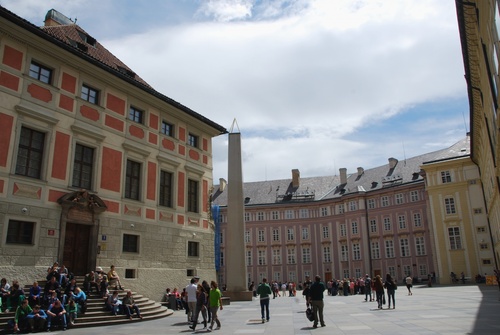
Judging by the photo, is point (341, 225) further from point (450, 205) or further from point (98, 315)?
point (98, 315)

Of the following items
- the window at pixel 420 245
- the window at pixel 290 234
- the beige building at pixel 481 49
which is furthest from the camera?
the window at pixel 290 234

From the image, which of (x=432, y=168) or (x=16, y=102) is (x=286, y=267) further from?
(x=16, y=102)

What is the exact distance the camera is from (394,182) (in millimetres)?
61781

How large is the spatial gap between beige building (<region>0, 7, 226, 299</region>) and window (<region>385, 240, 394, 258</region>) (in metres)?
39.5

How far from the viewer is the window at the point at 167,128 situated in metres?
25.6

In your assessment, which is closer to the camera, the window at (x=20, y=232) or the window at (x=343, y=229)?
the window at (x=20, y=232)

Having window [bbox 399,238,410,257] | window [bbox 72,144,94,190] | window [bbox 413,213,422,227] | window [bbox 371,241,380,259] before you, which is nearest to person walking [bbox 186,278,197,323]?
window [bbox 72,144,94,190]

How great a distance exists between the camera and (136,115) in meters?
24.1

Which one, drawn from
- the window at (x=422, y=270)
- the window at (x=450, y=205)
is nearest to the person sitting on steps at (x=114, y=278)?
the window at (x=450, y=205)

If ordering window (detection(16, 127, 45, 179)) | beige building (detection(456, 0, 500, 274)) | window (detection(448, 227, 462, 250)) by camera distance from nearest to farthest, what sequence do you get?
1. beige building (detection(456, 0, 500, 274))
2. window (detection(16, 127, 45, 179))
3. window (detection(448, 227, 462, 250))

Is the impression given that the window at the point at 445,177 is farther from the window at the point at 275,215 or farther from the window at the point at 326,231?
the window at the point at 275,215

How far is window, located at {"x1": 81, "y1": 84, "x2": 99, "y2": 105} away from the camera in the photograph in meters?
21.1

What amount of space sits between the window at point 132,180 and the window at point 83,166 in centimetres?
237

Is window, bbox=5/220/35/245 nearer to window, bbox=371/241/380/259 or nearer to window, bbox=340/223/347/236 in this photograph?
window, bbox=371/241/380/259
